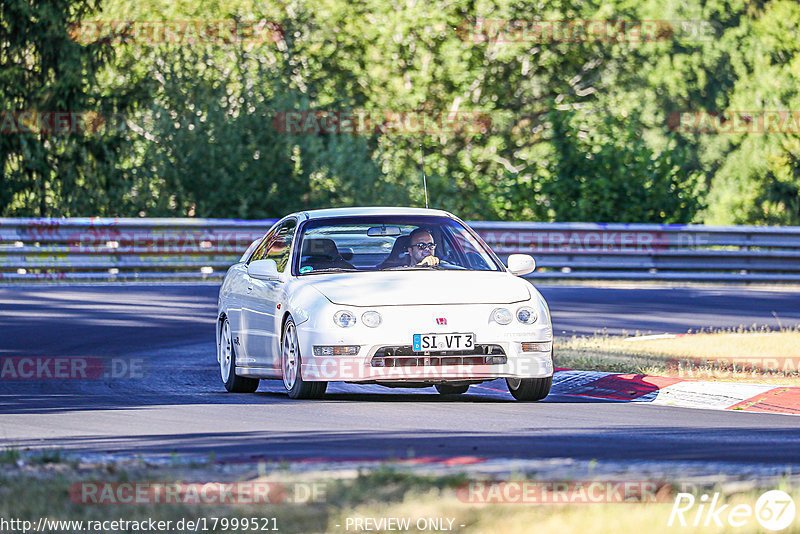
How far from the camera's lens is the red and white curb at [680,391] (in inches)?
440

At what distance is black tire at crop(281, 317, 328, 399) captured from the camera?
11.0 meters

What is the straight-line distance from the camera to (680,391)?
38.9 ft

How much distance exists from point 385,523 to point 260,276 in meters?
6.23

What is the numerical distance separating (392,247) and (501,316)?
63.2 inches

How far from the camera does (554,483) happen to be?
6.56 metres

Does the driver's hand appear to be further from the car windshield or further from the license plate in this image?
the license plate

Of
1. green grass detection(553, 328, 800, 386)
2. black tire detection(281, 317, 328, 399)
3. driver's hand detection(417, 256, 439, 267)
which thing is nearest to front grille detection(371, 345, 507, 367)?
black tire detection(281, 317, 328, 399)

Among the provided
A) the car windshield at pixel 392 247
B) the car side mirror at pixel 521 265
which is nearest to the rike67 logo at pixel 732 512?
the car side mirror at pixel 521 265

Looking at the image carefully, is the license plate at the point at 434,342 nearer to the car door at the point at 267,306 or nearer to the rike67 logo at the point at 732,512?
the car door at the point at 267,306

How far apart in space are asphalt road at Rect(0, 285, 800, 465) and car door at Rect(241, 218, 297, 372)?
1.16ft

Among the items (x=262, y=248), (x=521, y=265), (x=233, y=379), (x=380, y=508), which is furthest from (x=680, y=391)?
(x=380, y=508)

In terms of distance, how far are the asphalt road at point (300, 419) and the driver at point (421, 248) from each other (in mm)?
1072

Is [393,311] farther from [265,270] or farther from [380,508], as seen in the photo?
[380,508]

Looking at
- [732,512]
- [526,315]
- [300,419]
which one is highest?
[526,315]
